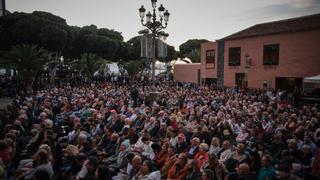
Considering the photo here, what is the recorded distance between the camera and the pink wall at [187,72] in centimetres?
4504

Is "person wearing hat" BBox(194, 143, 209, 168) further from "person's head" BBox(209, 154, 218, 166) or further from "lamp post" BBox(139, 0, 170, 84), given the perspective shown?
"lamp post" BBox(139, 0, 170, 84)

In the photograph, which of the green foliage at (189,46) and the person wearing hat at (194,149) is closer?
the person wearing hat at (194,149)

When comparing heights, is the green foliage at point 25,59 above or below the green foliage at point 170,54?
below

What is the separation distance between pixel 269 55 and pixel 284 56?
1851mm

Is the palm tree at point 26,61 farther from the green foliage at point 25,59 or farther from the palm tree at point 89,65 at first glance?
the palm tree at point 89,65

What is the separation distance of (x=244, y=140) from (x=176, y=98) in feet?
Answer: 35.0

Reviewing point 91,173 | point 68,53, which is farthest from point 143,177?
point 68,53

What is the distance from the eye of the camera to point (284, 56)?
2956cm

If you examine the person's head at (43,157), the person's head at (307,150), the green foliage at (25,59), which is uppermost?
the green foliage at (25,59)

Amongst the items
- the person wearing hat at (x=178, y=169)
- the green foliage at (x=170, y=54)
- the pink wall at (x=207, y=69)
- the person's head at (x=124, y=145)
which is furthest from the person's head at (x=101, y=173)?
the green foliage at (x=170, y=54)

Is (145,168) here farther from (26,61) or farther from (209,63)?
(209,63)

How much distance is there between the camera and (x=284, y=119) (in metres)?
12.3

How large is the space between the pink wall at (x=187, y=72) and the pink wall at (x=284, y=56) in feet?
31.1

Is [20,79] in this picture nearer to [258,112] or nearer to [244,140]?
[258,112]
